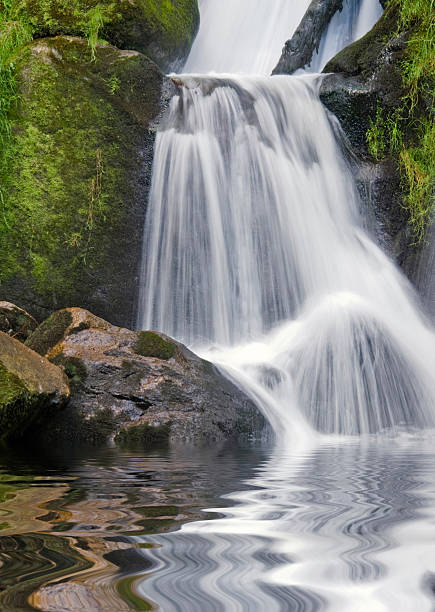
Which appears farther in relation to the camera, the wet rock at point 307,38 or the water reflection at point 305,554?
the wet rock at point 307,38

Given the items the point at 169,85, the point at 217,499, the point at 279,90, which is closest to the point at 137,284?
the point at 169,85

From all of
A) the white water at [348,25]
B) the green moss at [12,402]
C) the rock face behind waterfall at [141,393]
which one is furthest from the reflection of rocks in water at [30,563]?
the white water at [348,25]

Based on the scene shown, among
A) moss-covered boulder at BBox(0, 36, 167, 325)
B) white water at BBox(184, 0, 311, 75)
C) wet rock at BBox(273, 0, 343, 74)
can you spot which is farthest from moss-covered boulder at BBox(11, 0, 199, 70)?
wet rock at BBox(273, 0, 343, 74)

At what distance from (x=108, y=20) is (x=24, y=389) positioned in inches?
255

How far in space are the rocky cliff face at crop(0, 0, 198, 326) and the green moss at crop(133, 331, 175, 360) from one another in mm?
2324

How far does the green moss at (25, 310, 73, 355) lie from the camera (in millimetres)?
5738

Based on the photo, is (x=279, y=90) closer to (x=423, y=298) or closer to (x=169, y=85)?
(x=169, y=85)

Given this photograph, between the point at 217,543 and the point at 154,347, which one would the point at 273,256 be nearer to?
the point at 154,347

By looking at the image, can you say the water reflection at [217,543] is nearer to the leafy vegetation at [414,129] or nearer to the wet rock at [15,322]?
the wet rock at [15,322]

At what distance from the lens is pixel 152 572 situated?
0.93 meters

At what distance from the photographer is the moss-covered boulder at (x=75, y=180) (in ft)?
24.8

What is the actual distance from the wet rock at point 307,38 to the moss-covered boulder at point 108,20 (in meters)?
2.71

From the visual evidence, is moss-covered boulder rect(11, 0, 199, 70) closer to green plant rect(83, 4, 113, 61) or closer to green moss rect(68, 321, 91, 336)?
green plant rect(83, 4, 113, 61)

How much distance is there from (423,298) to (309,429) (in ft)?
12.4
